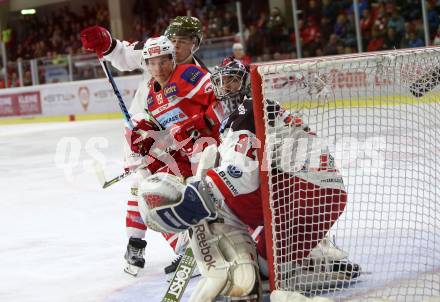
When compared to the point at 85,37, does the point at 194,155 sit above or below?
below

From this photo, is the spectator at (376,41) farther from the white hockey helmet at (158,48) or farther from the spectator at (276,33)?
the white hockey helmet at (158,48)

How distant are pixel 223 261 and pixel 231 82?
0.58 meters

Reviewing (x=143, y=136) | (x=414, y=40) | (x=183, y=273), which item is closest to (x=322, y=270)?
(x=183, y=273)

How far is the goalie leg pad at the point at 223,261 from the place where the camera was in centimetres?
252

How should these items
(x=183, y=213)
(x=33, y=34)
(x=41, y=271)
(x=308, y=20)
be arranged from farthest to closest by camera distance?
(x=33, y=34) → (x=308, y=20) → (x=41, y=271) → (x=183, y=213)

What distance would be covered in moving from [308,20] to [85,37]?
6.27 metres

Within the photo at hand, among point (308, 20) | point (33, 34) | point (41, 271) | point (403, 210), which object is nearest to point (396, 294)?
point (403, 210)

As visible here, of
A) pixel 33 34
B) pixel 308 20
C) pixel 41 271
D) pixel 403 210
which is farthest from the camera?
pixel 33 34

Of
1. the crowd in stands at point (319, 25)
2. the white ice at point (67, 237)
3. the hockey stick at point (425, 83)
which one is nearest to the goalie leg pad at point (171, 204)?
the white ice at point (67, 237)

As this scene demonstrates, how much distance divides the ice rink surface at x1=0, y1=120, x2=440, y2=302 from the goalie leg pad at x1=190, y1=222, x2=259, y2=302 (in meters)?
0.38

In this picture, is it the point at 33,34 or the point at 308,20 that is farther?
the point at 33,34

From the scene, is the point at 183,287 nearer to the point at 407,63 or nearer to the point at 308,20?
the point at 407,63

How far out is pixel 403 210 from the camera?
3.11m

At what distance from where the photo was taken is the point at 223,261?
2.56m
